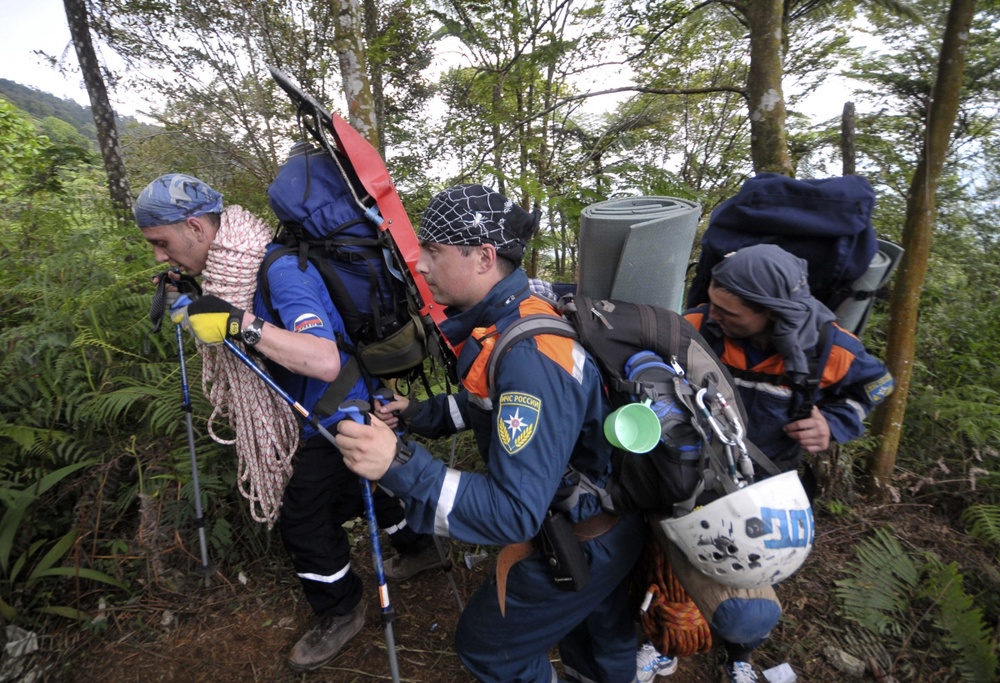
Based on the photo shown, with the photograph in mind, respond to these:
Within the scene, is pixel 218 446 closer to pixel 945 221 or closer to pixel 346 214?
pixel 346 214

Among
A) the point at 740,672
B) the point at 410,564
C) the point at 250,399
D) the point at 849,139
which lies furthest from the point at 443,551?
the point at 849,139

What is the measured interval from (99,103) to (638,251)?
317 inches

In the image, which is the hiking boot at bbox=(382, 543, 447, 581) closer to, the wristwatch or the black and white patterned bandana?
→ the wristwatch

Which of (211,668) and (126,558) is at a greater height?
(126,558)

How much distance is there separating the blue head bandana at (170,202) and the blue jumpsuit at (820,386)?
2.46 metres

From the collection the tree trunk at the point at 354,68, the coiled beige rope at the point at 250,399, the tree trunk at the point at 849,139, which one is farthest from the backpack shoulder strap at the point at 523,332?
the tree trunk at the point at 849,139

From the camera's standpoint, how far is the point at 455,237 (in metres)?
1.77

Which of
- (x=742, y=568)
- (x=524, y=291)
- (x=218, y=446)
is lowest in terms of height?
(x=218, y=446)

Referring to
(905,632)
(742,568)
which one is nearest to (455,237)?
(742,568)

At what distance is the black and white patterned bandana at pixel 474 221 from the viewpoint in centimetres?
176

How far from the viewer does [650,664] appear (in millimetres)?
2594

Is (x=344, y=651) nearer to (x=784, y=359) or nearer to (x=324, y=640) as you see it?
(x=324, y=640)

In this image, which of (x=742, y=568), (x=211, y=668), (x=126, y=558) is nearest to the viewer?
(x=742, y=568)

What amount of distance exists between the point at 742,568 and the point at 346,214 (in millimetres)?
2116
